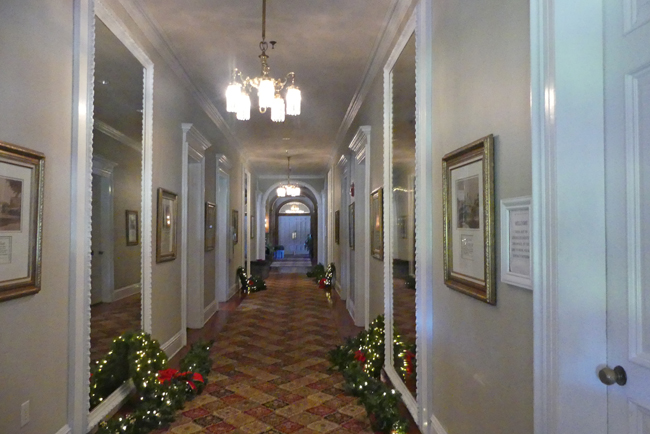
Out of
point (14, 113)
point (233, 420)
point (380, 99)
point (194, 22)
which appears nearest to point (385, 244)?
point (380, 99)

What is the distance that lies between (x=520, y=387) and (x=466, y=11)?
179cm

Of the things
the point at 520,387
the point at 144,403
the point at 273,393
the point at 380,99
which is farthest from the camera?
the point at 380,99

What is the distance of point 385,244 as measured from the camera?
14.3 ft

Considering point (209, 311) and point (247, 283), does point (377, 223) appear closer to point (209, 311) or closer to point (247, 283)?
point (209, 311)

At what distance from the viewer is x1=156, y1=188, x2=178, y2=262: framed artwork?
4617 mm

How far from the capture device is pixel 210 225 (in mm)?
7273

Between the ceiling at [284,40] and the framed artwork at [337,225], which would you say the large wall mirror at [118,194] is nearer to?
the ceiling at [284,40]

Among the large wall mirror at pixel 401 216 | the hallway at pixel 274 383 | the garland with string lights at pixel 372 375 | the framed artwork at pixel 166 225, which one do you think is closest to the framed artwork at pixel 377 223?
the large wall mirror at pixel 401 216

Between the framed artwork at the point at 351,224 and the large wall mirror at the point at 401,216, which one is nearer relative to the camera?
the large wall mirror at the point at 401,216

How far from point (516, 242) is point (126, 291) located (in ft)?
10.1

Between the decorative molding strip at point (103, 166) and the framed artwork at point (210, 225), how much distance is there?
342cm

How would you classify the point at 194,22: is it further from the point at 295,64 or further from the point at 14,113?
the point at 14,113

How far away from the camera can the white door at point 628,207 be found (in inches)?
55.0

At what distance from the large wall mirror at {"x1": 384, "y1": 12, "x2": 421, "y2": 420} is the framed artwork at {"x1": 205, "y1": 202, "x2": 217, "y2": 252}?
11.3 ft
